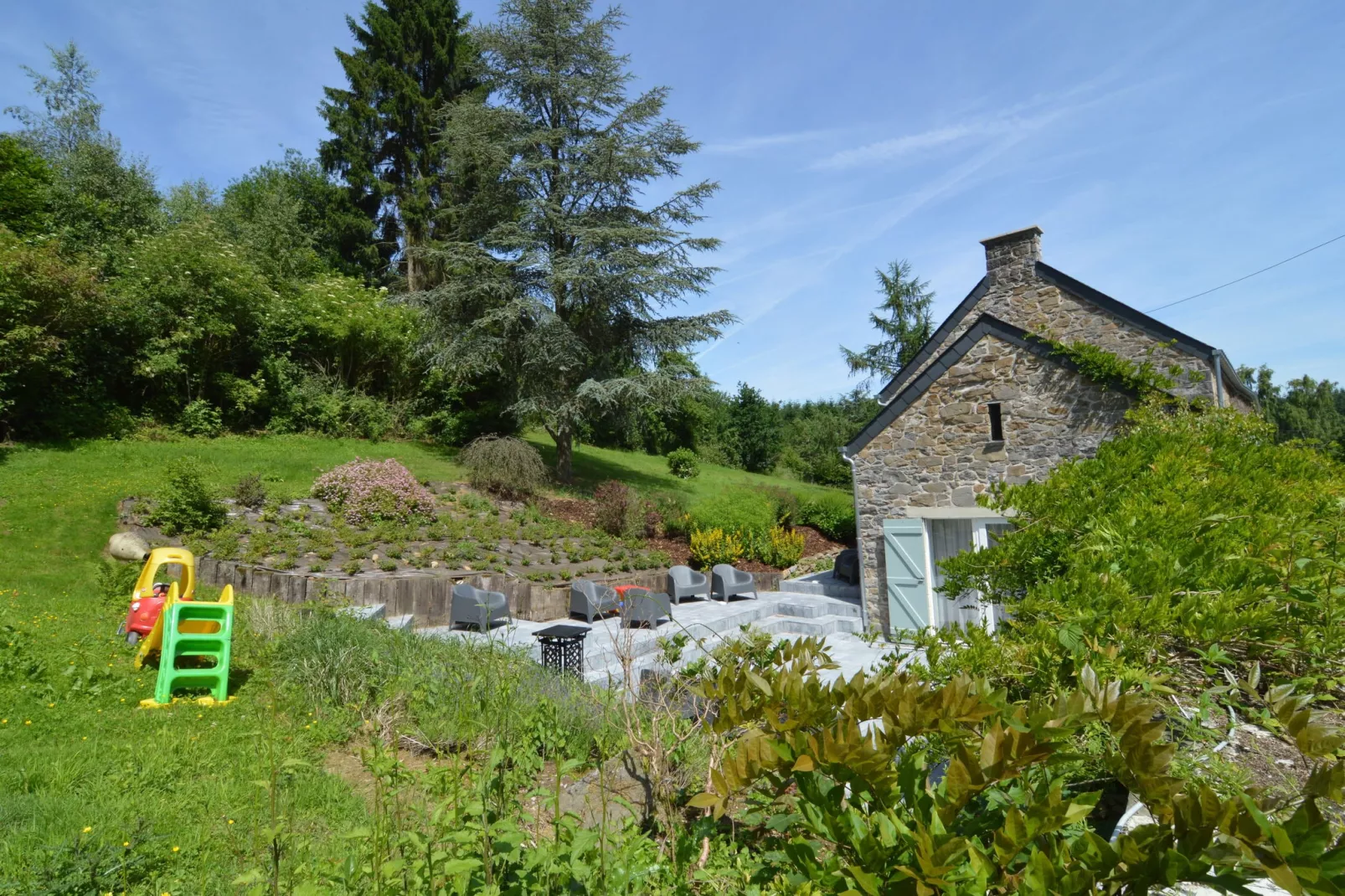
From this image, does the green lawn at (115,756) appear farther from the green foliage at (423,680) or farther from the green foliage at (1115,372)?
the green foliage at (1115,372)

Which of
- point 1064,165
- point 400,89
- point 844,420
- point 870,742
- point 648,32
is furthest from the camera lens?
point 844,420

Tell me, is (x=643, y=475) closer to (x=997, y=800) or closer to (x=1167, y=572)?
(x=1167, y=572)

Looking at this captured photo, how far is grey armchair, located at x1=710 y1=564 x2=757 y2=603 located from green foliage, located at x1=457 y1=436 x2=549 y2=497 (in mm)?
5574

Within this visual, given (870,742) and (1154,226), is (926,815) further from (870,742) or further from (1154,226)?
(1154,226)

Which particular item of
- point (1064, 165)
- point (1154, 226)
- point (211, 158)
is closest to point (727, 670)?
point (1064, 165)

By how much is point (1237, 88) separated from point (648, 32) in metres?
8.33

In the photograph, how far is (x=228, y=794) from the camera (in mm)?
3391

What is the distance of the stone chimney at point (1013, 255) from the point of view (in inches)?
409

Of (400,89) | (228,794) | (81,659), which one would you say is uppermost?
(400,89)

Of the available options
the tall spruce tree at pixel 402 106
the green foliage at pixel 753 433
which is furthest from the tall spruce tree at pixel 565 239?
the green foliage at pixel 753 433

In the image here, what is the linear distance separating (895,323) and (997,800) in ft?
77.8

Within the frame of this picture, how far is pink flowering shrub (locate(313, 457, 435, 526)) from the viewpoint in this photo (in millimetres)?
12156

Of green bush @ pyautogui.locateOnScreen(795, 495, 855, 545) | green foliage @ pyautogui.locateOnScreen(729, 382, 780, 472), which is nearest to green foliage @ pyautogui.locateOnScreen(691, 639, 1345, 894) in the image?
green bush @ pyautogui.locateOnScreen(795, 495, 855, 545)

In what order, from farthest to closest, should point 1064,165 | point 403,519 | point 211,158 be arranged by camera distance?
point 211,158, point 403,519, point 1064,165
